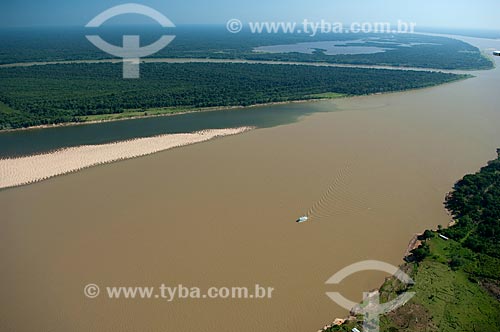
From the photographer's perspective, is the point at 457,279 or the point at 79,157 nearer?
the point at 457,279

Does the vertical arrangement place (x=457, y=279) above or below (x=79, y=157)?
below

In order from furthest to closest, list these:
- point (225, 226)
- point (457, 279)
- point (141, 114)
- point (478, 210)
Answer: point (141, 114) < point (478, 210) < point (225, 226) < point (457, 279)

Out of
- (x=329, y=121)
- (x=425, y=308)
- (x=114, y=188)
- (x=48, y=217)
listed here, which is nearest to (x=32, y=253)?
(x=48, y=217)

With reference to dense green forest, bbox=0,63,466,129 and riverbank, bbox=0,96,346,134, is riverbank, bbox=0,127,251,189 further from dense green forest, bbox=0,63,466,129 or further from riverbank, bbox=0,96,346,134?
dense green forest, bbox=0,63,466,129
